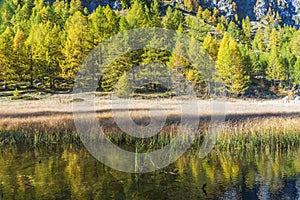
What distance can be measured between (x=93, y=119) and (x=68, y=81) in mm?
38064

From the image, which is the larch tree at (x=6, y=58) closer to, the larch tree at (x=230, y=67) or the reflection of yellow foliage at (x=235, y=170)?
the larch tree at (x=230, y=67)

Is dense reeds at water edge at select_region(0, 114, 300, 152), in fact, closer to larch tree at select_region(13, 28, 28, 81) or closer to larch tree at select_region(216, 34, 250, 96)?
larch tree at select_region(13, 28, 28, 81)

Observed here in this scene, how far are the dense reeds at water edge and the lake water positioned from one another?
0.96m

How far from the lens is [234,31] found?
121 meters

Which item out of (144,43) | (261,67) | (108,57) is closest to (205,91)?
(144,43)

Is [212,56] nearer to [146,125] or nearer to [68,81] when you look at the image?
[68,81]

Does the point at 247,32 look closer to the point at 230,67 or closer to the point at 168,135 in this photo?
the point at 230,67

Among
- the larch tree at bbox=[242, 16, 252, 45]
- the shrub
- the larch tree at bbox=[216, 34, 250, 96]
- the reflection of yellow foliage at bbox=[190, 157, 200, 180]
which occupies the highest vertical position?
the larch tree at bbox=[242, 16, 252, 45]

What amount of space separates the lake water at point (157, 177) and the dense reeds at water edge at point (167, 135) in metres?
0.96

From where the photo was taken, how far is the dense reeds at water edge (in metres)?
17.2

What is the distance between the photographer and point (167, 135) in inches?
700

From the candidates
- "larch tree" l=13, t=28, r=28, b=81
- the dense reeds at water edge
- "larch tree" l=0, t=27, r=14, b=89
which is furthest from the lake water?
"larch tree" l=13, t=28, r=28, b=81

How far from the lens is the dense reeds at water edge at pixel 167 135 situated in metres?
17.2

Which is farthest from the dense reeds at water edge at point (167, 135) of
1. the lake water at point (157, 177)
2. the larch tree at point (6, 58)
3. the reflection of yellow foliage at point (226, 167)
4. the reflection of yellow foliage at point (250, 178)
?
the larch tree at point (6, 58)
